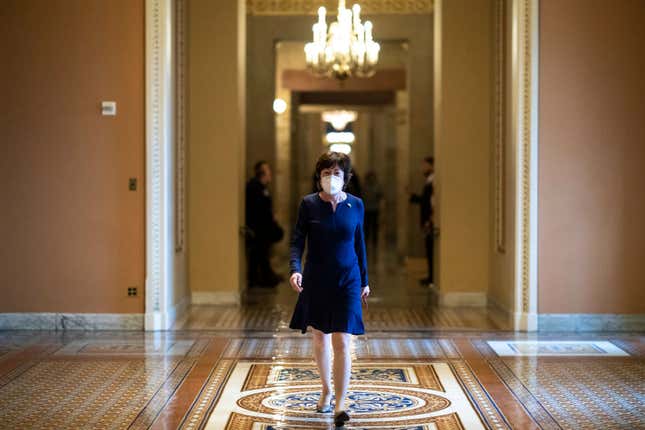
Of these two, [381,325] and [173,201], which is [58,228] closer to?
[173,201]

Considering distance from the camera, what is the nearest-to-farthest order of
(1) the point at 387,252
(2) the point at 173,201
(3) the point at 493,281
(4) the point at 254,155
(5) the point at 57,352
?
(5) the point at 57,352 < (2) the point at 173,201 < (3) the point at 493,281 < (4) the point at 254,155 < (1) the point at 387,252

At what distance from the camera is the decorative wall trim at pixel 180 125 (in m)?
9.91

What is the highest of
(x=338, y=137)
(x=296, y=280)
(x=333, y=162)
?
(x=338, y=137)

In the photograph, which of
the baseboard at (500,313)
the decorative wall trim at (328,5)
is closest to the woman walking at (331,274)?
the baseboard at (500,313)

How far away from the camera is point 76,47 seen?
898 centimetres

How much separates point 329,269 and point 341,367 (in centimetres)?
54

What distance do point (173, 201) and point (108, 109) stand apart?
3.71ft

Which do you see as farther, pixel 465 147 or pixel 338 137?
pixel 338 137

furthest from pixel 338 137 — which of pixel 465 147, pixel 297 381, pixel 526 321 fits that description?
pixel 297 381

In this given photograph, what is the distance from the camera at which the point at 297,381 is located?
6867mm

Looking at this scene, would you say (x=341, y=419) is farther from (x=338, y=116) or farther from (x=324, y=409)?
(x=338, y=116)

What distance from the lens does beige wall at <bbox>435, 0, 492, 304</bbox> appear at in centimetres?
1094

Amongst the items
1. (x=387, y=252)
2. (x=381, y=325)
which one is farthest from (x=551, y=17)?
(x=387, y=252)

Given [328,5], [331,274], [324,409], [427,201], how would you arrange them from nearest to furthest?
[331,274]
[324,409]
[427,201]
[328,5]
